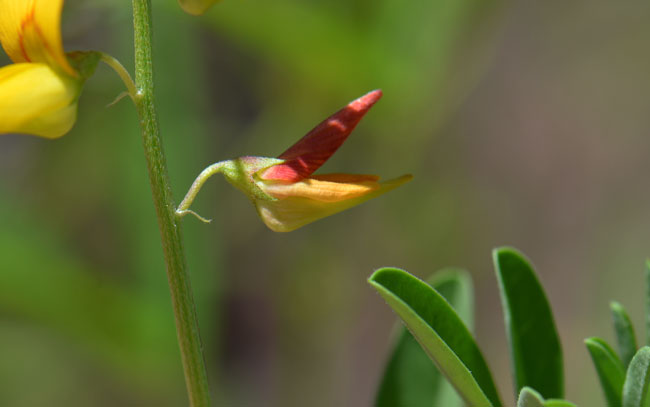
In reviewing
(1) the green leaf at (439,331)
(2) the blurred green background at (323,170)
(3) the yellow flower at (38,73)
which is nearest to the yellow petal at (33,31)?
(3) the yellow flower at (38,73)

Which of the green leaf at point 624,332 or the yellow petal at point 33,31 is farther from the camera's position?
the green leaf at point 624,332

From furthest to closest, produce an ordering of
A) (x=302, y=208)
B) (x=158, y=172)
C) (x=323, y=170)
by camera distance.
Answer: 1. (x=323, y=170)
2. (x=302, y=208)
3. (x=158, y=172)

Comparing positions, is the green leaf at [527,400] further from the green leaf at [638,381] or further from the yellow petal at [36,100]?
the yellow petal at [36,100]

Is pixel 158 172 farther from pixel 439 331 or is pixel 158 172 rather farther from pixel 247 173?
pixel 439 331

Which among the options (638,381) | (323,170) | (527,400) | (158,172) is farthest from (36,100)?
(323,170)

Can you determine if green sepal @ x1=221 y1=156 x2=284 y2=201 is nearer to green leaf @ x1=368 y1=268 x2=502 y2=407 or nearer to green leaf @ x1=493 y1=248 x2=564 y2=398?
green leaf @ x1=368 y1=268 x2=502 y2=407

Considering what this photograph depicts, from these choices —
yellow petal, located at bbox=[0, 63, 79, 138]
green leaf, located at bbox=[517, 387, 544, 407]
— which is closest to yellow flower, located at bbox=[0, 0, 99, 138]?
yellow petal, located at bbox=[0, 63, 79, 138]

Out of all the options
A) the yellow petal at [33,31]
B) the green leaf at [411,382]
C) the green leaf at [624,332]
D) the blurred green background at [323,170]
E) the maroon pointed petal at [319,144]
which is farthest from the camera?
the blurred green background at [323,170]
